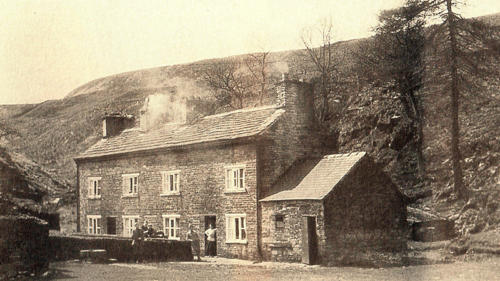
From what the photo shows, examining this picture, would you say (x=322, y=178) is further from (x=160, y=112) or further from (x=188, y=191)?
(x=160, y=112)

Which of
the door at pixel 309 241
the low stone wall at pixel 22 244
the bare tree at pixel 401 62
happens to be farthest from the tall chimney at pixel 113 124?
the low stone wall at pixel 22 244

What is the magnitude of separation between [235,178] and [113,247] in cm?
621

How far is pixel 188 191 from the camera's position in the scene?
29.5 m

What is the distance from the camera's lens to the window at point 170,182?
30094 millimetres

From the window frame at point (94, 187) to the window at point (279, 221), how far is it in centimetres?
1375

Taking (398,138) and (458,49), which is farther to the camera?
(398,138)

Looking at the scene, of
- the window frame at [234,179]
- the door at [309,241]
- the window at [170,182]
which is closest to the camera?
the door at [309,241]

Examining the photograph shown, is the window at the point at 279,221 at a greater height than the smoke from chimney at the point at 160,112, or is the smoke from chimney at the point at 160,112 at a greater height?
the smoke from chimney at the point at 160,112

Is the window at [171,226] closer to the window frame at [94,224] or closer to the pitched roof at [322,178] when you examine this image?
the window frame at [94,224]

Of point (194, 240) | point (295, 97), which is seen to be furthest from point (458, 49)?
point (194, 240)

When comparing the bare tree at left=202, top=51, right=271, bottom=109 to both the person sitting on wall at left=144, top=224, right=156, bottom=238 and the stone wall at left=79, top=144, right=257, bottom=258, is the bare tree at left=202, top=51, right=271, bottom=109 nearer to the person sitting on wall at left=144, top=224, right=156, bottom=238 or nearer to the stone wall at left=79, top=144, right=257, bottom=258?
the stone wall at left=79, top=144, right=257, bottom=258

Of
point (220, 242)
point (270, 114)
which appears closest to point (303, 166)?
point (270, 114)

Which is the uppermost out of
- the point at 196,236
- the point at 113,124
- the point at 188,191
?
the point at 113,124

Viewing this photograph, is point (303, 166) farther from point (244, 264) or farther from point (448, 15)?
point (448, 15)
